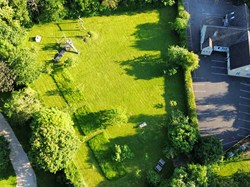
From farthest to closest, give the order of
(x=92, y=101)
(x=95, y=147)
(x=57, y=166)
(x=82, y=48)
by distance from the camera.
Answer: (x=82, y=48) → (x=92, y=101) → (x=95, y=147) → (x=57, y=166)

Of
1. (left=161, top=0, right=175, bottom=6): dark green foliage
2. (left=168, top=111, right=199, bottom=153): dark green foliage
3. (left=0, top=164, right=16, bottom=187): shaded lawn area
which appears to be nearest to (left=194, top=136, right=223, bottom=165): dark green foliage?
(left=168, top=111, right=199, bottom=153): dark green foliage

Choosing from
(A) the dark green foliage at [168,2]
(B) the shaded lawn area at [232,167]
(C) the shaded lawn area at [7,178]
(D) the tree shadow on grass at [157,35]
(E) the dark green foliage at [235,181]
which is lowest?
(B) the shaded lawn area at [232,167]

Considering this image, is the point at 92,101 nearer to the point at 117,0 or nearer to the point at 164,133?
the point at 164,133

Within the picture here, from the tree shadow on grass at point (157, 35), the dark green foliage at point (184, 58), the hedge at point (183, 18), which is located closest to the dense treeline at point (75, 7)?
the hedge at point (183, 18)

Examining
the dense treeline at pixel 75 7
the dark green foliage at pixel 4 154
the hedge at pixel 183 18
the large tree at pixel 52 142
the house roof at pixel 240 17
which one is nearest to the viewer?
the large tree at pixel 52 142

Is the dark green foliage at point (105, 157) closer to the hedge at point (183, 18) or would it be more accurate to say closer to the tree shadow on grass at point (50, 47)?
the tree shadow on grass at point (50, 47)

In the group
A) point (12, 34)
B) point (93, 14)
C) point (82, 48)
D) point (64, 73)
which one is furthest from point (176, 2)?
point (12, 34)

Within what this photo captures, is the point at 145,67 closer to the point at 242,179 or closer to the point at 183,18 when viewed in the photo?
the point at 183,18

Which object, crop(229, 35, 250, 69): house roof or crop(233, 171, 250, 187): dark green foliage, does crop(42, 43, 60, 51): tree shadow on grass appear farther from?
crop(233, 171, 250, 187): dark green foliage
